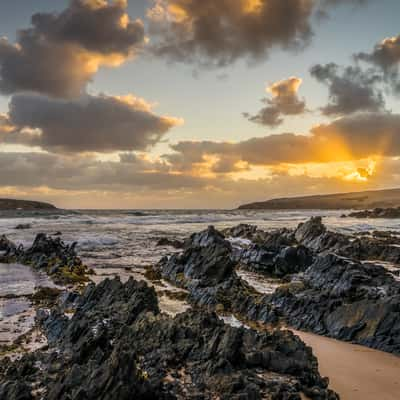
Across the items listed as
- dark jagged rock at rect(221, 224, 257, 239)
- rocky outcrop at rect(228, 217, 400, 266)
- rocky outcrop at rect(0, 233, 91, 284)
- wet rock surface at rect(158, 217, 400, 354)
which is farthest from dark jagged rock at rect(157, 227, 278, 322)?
dark jagged rock at rect(221, 224, 257, 239)

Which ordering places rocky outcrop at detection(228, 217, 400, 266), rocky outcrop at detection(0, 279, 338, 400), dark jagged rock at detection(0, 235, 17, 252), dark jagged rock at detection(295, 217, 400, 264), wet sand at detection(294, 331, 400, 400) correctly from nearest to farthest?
rocky outcrop at detection(0, 279, 338, 400) < wet sand at detection(294, 331, 400, 400) < rocky outcrop at detection(228, 217, 400, 266) < dark jagged rock at detection(295, 217, 400, 264) < dark jagged rock at detection(0, 235, 17, 252)

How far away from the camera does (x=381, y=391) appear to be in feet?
37.2

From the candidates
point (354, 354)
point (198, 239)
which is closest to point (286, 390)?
point (354, 354)

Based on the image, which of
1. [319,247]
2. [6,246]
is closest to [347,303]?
[319,247]

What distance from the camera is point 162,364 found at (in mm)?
11375

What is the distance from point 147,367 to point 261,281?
18424mm

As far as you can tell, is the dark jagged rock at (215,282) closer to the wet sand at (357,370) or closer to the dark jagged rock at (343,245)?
the wet sand at (357,370)

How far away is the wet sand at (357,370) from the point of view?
1125cm

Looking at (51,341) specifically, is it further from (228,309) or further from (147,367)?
(228,309)

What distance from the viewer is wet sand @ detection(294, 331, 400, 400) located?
11.2 m

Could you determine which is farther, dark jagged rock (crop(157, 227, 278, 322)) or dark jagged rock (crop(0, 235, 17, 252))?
dark jagged rock (crop(0, 235, 17, 252))

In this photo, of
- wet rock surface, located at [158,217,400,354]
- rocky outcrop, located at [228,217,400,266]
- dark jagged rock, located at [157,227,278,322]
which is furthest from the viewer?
rocky outcrop, located at [228,217,400,266]

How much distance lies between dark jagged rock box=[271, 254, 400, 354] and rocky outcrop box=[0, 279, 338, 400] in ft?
15.3

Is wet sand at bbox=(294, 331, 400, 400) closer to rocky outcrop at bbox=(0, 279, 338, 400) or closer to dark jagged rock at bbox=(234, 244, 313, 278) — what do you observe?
rocky outcrop at bbox=(0, 279, 338, 400)
